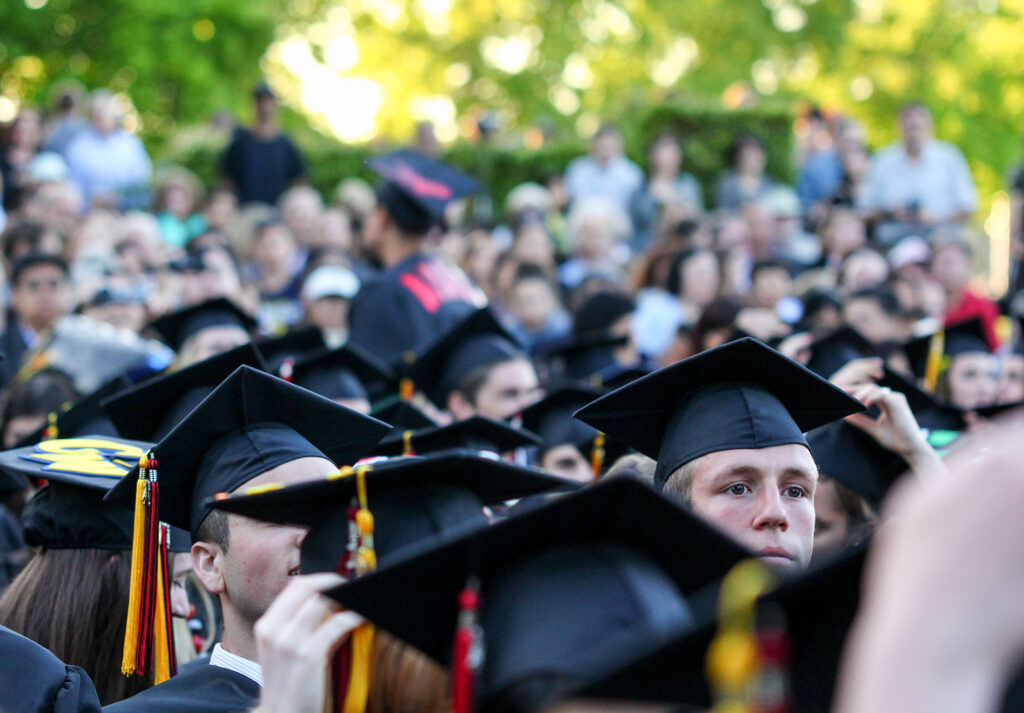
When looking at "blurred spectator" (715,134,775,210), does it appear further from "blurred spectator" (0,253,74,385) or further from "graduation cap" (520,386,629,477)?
"graduation cap" (520,386,629,477)

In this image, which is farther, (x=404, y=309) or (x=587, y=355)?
(x=587, y=355)

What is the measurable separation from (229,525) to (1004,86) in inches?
933

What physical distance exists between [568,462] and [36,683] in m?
3.00

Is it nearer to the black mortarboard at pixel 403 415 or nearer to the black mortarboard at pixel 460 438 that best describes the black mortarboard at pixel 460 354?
the black mortarboard at pixel 403 415

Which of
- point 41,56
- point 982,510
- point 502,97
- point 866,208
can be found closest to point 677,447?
point 982,510

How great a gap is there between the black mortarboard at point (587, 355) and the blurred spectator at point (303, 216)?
4.06m

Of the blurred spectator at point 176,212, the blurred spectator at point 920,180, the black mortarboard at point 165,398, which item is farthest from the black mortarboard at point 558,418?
the blurred spectator at point 920,180

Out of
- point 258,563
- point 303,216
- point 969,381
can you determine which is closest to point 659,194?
point 303,216

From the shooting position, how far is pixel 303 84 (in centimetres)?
2420

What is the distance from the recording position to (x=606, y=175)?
12.6m

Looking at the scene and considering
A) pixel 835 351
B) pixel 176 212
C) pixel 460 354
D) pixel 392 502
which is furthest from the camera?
pixel 176 212

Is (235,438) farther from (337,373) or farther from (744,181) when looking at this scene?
(744,181)

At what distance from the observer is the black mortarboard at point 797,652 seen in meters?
1.63

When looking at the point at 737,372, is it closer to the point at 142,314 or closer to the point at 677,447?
the point at 677,447
